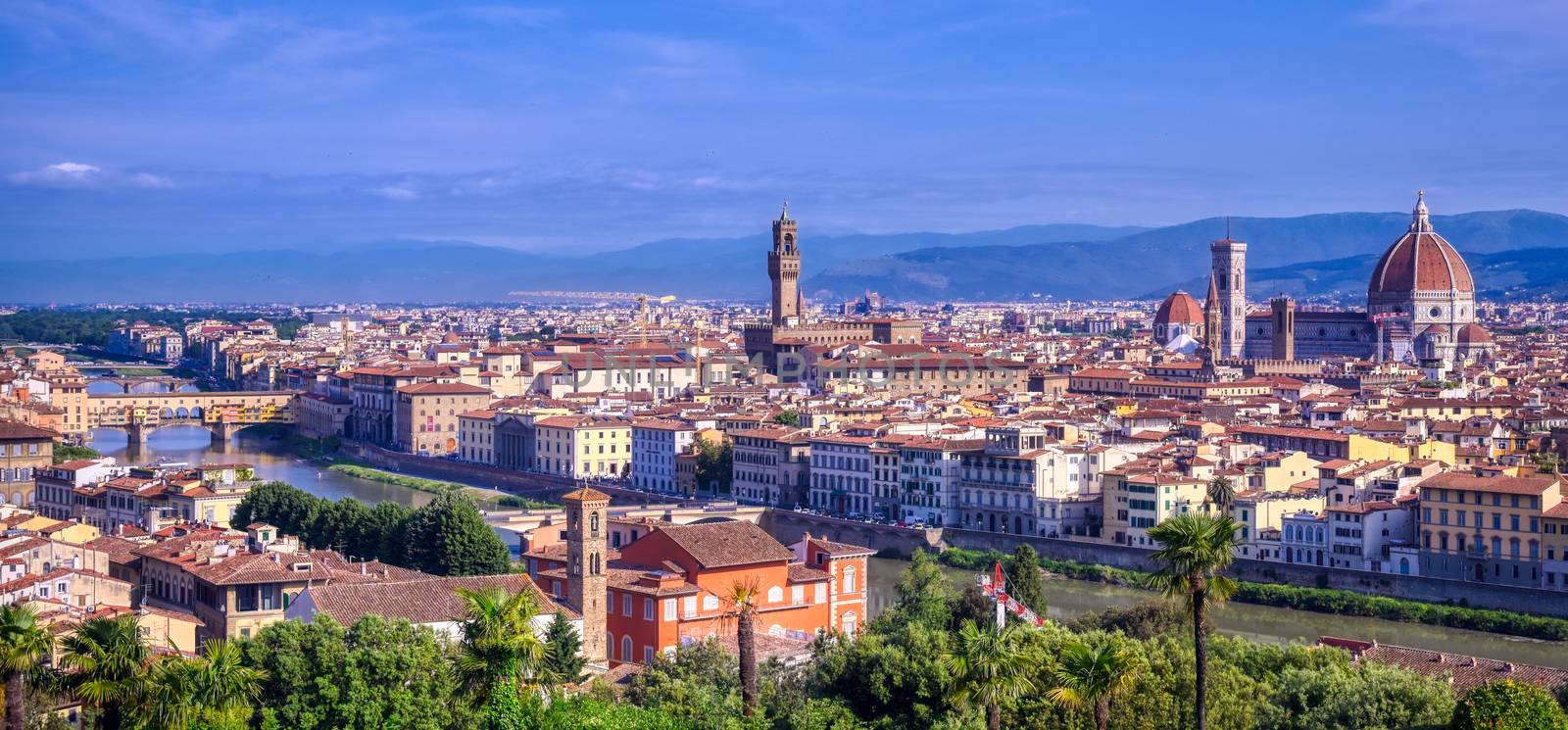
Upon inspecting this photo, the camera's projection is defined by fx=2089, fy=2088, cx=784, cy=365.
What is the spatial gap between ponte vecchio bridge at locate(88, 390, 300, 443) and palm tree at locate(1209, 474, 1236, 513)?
34160 millimetres

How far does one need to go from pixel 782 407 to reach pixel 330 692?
31.6 m

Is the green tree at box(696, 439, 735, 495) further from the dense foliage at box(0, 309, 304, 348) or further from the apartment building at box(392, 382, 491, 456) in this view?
the dense foliage at box(0, 309, 304, 348)

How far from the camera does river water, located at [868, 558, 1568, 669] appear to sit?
902 inches

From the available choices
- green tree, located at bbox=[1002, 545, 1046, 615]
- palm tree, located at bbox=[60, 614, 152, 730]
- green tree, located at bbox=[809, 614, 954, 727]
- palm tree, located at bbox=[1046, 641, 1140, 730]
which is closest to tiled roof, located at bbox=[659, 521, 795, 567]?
green tree, located at bbox=[1002, 545, 1046, 615]

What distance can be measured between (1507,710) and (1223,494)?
660 inches

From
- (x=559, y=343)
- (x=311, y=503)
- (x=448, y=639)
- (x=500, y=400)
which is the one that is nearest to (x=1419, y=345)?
(x=559, y=343)

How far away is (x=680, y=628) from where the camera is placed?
19.0m

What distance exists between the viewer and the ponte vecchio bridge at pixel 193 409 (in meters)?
57.4

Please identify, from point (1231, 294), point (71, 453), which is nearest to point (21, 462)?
point (71, 453)

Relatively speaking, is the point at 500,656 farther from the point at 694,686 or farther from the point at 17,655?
the point at 694,686

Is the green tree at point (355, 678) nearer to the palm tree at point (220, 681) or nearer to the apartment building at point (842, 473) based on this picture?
the palm tree at point (220, 681)

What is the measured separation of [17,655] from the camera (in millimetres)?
10797

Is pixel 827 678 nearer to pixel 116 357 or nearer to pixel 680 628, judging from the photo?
pixel 680 628

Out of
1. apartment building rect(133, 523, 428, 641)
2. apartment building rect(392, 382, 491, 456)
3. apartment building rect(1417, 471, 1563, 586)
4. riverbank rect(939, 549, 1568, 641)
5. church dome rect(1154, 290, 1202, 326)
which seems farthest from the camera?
church dome rect(1154, 290, 1202, 326)
